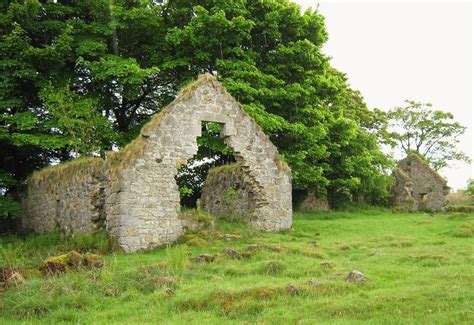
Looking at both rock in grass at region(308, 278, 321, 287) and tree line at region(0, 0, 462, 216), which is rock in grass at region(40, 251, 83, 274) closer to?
rock in grass at region(308, 278, 321, 287)

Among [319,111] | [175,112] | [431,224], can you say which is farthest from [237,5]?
[431,224]

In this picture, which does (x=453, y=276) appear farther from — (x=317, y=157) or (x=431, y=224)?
(x=317, y=157)

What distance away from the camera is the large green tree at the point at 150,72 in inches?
854

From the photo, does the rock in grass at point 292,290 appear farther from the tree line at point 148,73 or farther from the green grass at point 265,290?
the tree line at point 148,73

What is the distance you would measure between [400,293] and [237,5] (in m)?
19.3

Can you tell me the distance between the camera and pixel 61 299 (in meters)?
8.50

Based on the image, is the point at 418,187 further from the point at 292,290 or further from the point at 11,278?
the point at 11,278

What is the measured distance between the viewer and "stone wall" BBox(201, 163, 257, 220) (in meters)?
19.2

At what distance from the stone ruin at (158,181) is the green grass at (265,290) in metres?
1.84

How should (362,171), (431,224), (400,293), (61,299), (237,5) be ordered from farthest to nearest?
(362,171)
(237,5)
(431,224)
(61,299)
(400,293)

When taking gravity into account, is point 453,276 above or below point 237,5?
below

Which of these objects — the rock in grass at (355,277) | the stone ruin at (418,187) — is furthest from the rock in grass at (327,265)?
the stone ruin at (418,187)

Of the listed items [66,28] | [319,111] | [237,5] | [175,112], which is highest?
[237,5]

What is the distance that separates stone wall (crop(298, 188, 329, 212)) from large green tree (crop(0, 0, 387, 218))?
132 cm
